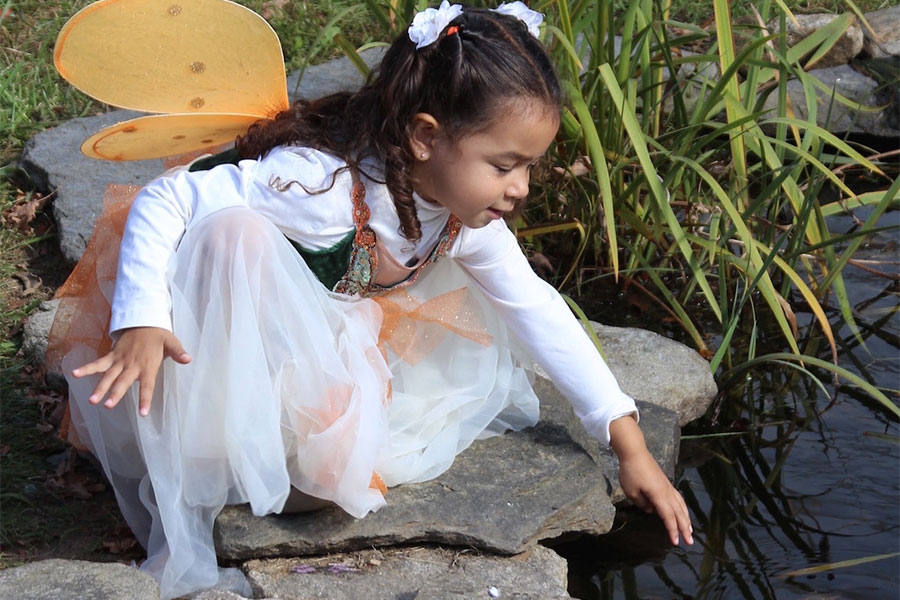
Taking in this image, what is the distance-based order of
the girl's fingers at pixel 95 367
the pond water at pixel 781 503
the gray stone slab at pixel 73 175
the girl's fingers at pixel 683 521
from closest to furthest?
the girl's fingers at pixel 95 367, the girl's fingers at pixel 683 521, the pond water at pixel 781 503, the gray stone slab at pixel 73 175

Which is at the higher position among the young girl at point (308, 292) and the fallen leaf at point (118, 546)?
the young girl at point (308, 292)

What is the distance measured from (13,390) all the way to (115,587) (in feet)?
3.18

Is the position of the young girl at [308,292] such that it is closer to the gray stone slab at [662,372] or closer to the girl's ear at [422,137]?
the girl's ear at [422,137]

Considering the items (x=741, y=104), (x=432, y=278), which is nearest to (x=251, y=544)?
(x=432, y=278)

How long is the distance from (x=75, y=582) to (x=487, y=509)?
0.74 meters

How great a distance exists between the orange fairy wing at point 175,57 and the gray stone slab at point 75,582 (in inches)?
35.3

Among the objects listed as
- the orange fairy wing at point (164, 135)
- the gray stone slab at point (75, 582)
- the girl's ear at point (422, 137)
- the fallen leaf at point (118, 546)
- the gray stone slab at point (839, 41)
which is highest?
the girl's ear at point (422, 137)

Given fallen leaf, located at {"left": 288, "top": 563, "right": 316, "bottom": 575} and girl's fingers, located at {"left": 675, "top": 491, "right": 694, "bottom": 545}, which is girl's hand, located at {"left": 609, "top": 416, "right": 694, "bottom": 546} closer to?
girl's fingers, located at {"left": 675, "top": 491, "right": 694, "bottom": 545}

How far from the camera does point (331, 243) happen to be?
206 cm

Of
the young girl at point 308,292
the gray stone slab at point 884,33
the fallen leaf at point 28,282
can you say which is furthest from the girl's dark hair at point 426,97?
the gray stone slab at point 884,33

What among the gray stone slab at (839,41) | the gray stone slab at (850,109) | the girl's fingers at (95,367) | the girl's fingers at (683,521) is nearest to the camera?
the girl's fingers at (95,367)

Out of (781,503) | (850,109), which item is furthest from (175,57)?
(850,109)

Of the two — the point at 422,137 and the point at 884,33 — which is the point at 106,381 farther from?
the point at 884,33

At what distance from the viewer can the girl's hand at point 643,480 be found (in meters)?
2.11
